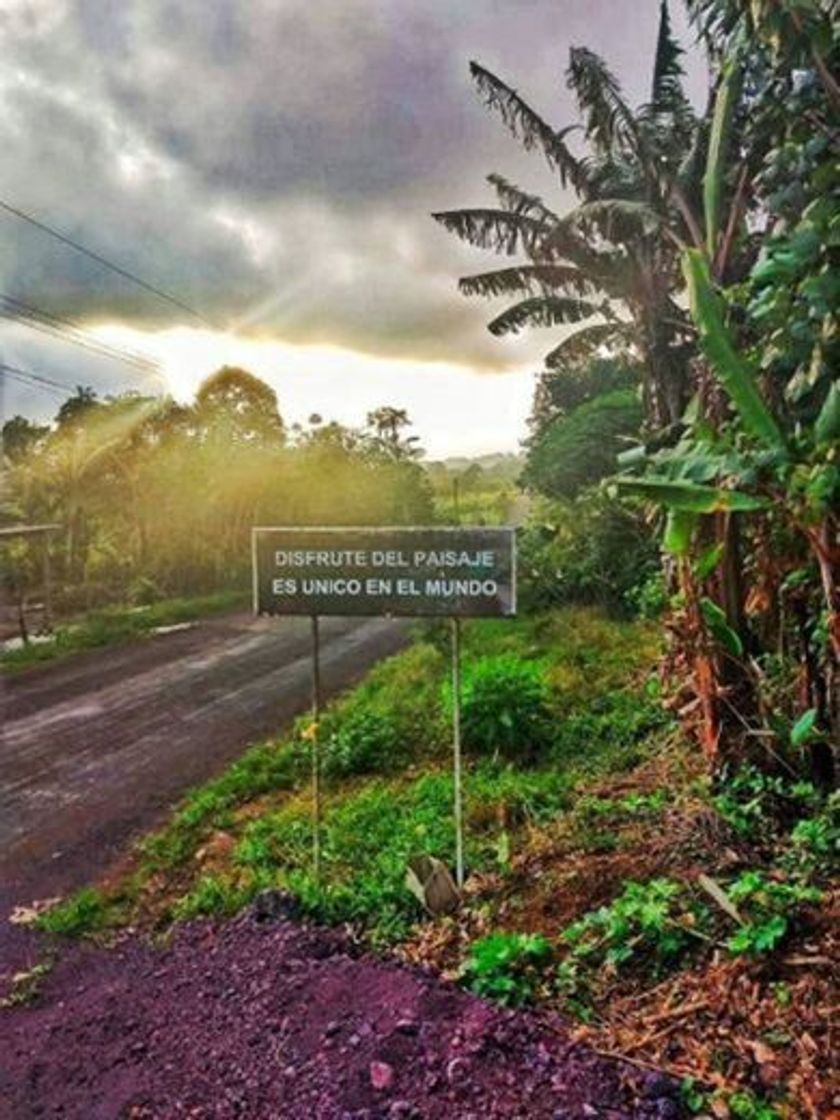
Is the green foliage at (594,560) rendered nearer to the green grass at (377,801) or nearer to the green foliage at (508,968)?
the green grass at (377,801)

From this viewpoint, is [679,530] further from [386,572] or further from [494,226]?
[494,226]

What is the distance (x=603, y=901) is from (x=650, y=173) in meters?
8.77

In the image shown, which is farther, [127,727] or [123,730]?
[127,727]

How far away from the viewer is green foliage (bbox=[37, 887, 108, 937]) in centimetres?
458

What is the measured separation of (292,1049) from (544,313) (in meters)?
11.3

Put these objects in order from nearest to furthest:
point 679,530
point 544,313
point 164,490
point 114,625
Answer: point 679,530 < point 544,313 < point 114,625 < point 164,490

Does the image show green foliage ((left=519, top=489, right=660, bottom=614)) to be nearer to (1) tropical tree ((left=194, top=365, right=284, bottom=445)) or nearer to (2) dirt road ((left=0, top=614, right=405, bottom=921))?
(2) dirt road ((left=0, top=614, right=405, bottom=921))

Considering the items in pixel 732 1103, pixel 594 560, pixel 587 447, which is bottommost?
pixel 732 1103

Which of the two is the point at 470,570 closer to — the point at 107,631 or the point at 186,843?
the point at 186,843

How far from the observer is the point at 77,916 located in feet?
15.4

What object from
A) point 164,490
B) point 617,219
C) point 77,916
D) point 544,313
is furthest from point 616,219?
point 164,490

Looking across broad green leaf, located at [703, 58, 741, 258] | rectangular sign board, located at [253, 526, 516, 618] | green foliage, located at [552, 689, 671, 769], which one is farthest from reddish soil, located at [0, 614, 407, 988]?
broad green leaf, located at [703, 58, 741, 258]

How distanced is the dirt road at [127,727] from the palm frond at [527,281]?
18.4 ft

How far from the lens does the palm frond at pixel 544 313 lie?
1256 cm
